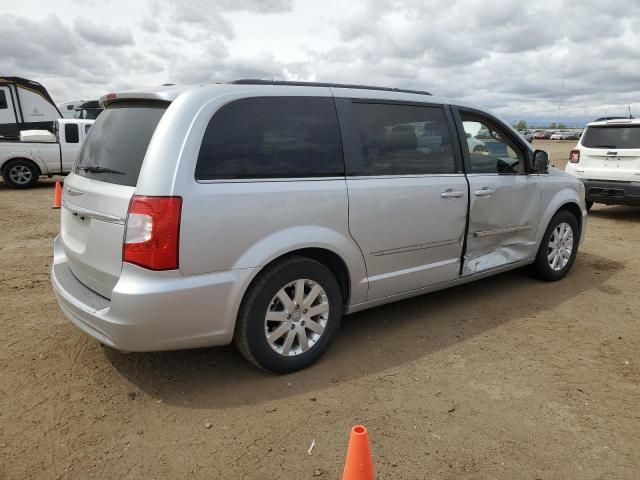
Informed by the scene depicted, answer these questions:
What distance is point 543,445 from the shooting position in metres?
2.67

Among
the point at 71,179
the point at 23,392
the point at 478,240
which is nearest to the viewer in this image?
the point at 23,392

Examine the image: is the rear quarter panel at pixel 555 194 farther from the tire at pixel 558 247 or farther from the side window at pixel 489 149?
the side window at pixel 489 149

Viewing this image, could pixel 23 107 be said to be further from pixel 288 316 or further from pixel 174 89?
pixel 288 316

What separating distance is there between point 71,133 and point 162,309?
11719 mm

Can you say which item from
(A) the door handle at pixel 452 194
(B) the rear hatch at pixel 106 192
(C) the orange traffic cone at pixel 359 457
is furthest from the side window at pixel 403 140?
(C) the orange traffic cone at pixel 359 457

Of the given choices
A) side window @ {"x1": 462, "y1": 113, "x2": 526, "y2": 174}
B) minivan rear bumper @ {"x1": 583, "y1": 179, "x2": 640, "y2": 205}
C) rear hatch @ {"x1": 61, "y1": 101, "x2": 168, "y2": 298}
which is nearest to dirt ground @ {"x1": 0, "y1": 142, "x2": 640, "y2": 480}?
rear hatch @ {"x1": 61, "y1": 101, "x2": 168, "y2": 298}

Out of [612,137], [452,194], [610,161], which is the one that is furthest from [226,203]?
[612,137]

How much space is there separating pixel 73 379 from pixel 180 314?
1017 millimetres

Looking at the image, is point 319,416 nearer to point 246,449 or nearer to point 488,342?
point 246,449

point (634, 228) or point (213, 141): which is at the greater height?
point (213, 141)

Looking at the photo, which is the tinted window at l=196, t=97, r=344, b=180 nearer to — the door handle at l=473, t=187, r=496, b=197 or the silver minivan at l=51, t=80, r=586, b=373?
the silver minivan at l=51, t=80, r=586, b=373

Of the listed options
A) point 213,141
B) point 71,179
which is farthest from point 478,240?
point 71,179

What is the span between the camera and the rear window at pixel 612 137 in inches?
340

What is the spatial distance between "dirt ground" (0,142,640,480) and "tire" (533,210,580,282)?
776mm
